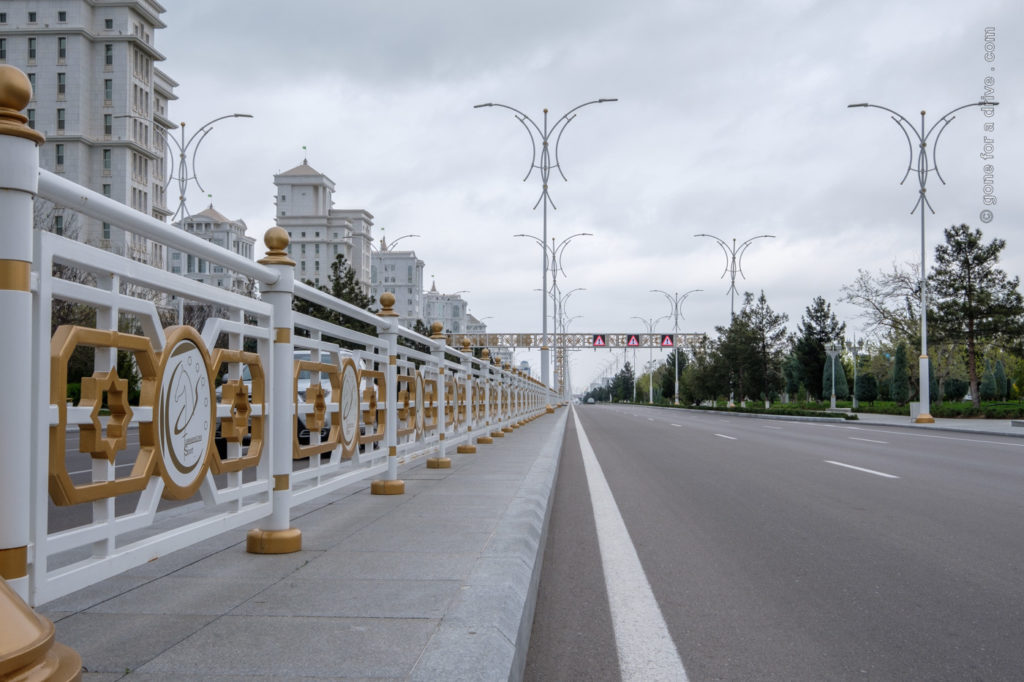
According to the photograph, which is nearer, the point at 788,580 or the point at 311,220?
the point at 788,580

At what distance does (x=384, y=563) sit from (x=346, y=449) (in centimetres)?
179

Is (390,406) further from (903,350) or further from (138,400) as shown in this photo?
(903,350)

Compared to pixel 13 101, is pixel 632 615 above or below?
below

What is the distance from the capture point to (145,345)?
334 cm

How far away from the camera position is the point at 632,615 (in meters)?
4.56

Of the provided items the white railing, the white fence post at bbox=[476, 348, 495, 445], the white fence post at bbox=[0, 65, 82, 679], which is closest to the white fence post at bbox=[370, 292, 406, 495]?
the white railing

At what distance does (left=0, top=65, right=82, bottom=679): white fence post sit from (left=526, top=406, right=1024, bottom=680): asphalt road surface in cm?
207

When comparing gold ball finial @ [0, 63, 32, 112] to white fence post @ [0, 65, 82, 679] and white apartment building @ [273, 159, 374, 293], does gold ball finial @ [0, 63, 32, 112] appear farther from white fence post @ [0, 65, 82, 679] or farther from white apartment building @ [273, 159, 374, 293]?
white apartment building @ [273, 159, 374, 293]

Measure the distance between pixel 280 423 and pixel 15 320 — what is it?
2499 millimetres

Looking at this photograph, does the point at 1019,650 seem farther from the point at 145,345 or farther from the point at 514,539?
the point at 145,345

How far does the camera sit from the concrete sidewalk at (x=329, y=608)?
2.88 metres

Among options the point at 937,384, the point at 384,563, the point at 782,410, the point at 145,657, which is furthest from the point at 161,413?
the point at 937,384

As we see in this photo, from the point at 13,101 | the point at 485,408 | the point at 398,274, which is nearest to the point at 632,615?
the point at 13,101

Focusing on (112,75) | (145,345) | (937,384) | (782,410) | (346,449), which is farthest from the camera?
(112,75)
